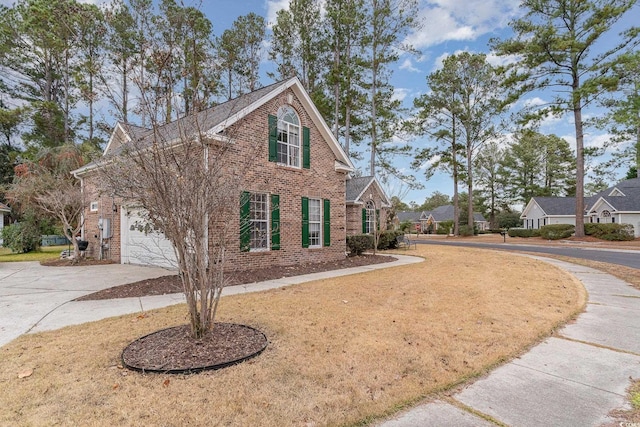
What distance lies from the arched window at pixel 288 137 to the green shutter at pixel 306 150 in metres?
0.19

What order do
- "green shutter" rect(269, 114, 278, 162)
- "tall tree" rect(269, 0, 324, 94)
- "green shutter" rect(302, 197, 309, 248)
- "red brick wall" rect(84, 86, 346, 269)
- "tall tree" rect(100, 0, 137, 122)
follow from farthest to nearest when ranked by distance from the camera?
"tall tree" rect(269, 0, 324, 94), "green shutter" rect(302, 197, 309, 248), "green shutter" rect(269, 114, 278, 162), "red brick wall" rect(84, 86, 346, 269), "tall tree" rect(100, 0, 137, 122)

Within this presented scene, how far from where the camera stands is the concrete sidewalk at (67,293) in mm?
5188

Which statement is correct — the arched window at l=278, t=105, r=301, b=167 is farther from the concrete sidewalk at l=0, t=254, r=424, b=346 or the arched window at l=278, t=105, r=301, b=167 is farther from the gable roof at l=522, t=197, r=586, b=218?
the gable roof at l=522, t=197, r=586, b=218

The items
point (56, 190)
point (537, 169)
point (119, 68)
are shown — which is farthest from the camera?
point (537, 169)

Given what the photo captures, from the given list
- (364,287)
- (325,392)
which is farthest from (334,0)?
(325,392)

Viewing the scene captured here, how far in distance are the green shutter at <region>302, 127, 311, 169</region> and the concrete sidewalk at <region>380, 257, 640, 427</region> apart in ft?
28.2

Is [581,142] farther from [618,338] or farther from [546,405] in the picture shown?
[546,405]

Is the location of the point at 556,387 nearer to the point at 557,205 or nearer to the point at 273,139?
the point at 273,139

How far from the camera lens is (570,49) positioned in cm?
2173

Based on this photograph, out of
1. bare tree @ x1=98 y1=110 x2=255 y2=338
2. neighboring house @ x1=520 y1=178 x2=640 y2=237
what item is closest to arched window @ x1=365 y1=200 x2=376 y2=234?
bare tree @ x1=98 y1=110 x2=255 y2=338

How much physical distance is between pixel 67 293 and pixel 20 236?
13.3 metres

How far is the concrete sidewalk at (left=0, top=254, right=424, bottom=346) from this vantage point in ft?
17.0

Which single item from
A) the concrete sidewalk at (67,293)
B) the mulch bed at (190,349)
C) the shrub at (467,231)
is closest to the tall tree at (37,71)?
the concrete sidewalk at (67,293)

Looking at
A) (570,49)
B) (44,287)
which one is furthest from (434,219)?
(44,287)
